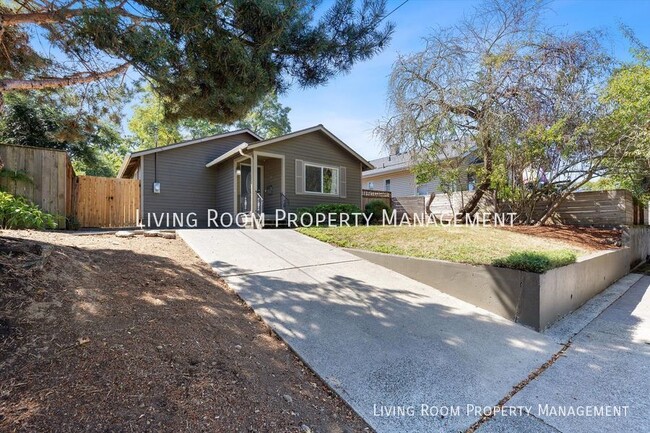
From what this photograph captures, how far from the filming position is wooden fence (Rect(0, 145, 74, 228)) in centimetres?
698

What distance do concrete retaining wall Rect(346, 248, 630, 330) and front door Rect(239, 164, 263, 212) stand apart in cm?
788

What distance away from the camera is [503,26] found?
9367mm

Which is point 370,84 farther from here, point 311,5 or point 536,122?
point 311,5

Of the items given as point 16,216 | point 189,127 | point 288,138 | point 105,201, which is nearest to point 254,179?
point 288,138

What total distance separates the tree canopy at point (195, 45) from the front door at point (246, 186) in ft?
25.6

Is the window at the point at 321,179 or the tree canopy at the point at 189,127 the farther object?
the tree canopy at the point at 189,127

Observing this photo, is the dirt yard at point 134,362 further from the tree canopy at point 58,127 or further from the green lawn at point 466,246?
the green lawn at point 466,246

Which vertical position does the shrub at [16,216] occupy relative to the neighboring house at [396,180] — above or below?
below

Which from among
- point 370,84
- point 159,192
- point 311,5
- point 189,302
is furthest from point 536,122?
point 159,192

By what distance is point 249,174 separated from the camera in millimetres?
13430

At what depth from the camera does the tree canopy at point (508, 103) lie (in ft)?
28.1

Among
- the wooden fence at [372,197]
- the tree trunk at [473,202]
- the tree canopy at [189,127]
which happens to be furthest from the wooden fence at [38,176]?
the tree canopy at [189,127]

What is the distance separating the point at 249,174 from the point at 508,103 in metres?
9.62

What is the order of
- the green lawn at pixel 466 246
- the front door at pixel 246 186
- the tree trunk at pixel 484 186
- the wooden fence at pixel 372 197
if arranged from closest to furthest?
the green lawn at pixel 466 246
the tree trunk at pixel 484 186
the front door at pixel 246 186
the wooden fence at pixel 372 197
